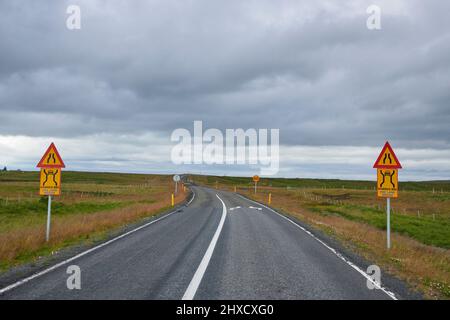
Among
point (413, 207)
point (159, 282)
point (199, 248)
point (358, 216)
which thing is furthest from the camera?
point (413, 207)

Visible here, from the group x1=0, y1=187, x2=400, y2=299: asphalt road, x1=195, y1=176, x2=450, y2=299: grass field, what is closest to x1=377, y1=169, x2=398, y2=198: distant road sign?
x1=195, y1=176, x2=450, y2=299: grass field

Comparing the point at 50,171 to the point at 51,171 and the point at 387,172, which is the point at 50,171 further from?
the point at 387,172

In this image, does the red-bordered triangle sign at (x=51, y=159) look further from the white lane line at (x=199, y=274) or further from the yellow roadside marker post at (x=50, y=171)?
the white lane line at (x=199, y=274)

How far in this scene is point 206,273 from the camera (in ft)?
25.4

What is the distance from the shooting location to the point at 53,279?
713 cm

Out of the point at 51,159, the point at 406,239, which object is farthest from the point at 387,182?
the point at 406,239

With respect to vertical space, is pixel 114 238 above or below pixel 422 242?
above

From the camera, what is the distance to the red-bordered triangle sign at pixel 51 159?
503 inches

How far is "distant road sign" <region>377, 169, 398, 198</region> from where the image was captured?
12.4 metres

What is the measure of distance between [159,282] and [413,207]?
50.6 metres

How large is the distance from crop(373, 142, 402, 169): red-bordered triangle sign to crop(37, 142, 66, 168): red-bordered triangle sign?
10.8 meters

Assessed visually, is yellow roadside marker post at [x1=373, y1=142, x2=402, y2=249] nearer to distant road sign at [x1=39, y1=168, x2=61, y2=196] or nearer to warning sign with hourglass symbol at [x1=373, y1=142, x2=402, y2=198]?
warning sign with hourglass symbol at [x1=373, y1=142, x2=402, y2=198]
